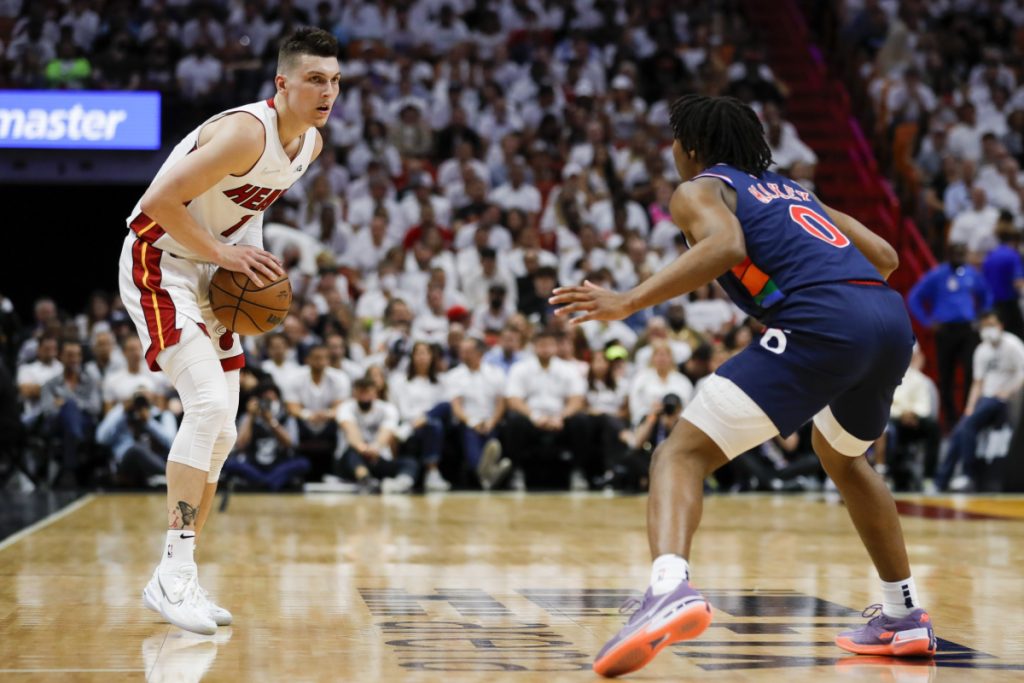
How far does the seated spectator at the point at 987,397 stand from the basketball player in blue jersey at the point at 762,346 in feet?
25.4

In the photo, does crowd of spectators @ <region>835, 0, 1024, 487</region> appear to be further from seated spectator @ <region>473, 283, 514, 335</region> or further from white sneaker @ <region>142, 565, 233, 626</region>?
white sneaker @ <region>142, 565, 233, 626</region>

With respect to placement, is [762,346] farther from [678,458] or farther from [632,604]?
[632,604]

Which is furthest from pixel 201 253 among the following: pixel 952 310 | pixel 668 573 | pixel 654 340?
pixel 952 310

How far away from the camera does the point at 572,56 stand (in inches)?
648

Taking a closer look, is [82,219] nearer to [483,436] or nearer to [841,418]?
[483,436]

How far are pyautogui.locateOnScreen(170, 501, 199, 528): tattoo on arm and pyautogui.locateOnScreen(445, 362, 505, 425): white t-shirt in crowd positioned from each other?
7.22m

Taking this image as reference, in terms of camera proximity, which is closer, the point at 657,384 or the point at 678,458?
the point at 678,458

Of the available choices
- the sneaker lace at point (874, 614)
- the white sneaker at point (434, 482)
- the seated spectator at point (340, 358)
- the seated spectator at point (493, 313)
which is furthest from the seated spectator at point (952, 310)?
the sneaker lace at point (874, 614)

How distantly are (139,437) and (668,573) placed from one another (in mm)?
7886

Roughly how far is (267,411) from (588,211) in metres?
4.93

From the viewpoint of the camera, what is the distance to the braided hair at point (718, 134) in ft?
12.9

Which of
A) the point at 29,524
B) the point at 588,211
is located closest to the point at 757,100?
the point at 588,211

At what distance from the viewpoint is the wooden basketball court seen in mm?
3666

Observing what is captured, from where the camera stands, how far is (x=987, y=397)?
11422mm
